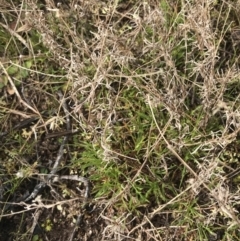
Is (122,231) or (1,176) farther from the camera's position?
(1,176)

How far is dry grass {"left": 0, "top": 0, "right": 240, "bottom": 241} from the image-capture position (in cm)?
193

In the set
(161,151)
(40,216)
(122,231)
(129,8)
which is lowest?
(40,216)

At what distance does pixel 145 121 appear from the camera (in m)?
2.13

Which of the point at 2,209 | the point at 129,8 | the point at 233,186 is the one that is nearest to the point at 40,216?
the point at 2,209

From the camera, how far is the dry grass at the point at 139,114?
6.34 ft

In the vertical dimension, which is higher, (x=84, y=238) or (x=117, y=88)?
(x=117, y=88)

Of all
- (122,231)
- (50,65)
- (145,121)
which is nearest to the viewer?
(122,231)

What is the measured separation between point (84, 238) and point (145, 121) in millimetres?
496

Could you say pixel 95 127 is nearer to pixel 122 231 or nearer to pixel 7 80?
pixel 122 231

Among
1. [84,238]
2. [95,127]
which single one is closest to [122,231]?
[84,238]

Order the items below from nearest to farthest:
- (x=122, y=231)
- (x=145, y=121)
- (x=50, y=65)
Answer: (x=122, y=231) → (x=145, y=121) → (x=50, y=65)

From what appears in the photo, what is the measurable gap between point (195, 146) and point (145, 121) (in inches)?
8.5

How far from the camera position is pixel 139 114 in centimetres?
212

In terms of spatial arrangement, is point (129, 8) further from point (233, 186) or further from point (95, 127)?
point (233, 186)
